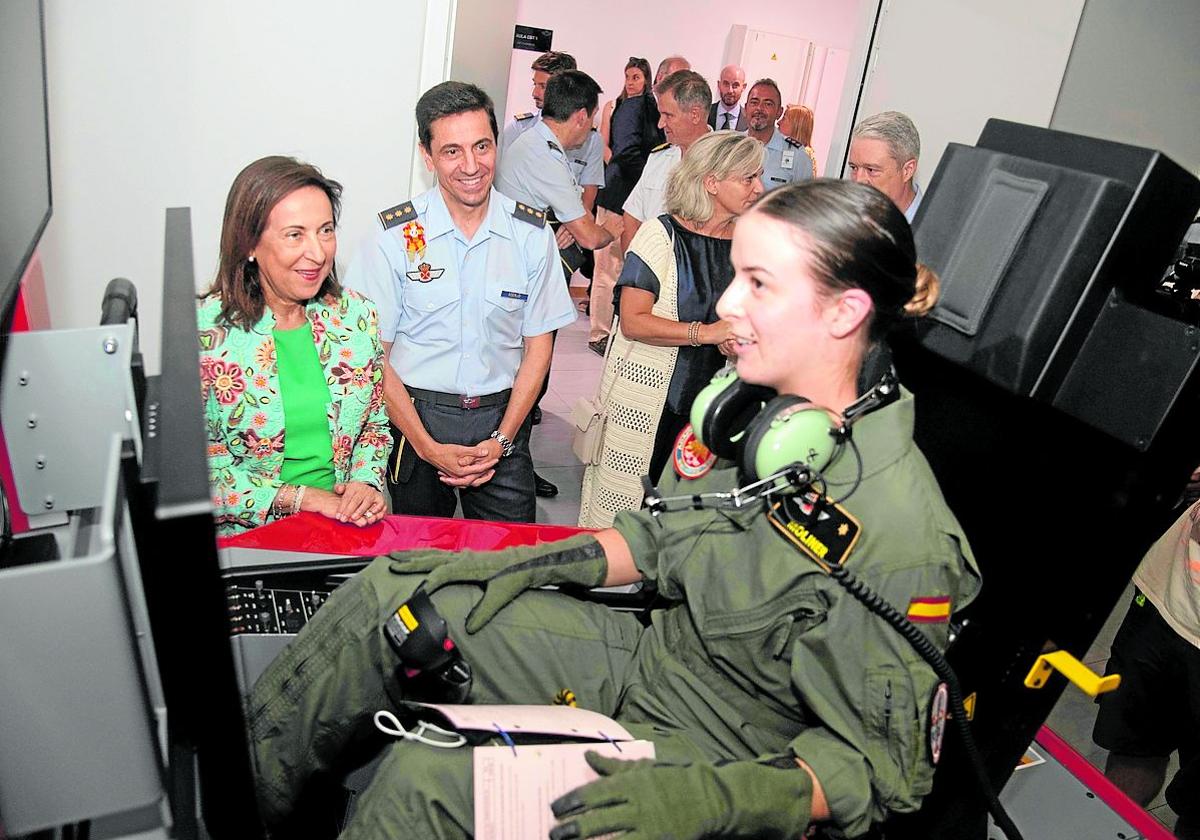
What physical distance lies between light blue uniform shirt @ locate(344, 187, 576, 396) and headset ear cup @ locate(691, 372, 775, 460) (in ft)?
3.64

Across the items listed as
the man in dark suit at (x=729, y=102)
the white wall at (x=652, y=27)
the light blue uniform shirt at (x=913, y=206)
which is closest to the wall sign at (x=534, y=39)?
the white wall at (x=652, y=27)

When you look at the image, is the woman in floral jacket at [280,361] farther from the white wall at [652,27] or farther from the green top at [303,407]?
the white wall at [652,27]

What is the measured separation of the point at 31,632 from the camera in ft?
2.57

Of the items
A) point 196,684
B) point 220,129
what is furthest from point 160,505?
point 220,129

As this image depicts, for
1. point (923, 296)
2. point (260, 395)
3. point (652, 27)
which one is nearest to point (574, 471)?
point (260, 395)

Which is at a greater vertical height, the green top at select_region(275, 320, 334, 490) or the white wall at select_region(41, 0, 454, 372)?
the white wall at select_region(41, 0, 454, 372)

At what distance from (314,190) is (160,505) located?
144cm

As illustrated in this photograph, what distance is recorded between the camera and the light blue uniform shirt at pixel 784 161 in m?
5.24

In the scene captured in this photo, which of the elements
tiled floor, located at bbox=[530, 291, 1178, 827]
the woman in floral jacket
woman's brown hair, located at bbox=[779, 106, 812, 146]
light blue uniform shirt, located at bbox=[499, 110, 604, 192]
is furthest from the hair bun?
woman's brown hair, located at bbox=[779, 106, 812, 146]

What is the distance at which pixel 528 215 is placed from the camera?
2.48 metres

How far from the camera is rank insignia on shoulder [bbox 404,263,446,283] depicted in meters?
2.34

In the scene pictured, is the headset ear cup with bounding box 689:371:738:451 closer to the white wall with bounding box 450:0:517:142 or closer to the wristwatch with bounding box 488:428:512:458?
the wristwatch with bounding box 488:428:512:458

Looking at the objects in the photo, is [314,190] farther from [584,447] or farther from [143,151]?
[584,447]

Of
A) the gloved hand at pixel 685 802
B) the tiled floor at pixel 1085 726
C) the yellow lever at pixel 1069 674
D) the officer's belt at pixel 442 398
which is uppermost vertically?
the yellow lever at pixel 1069 674
